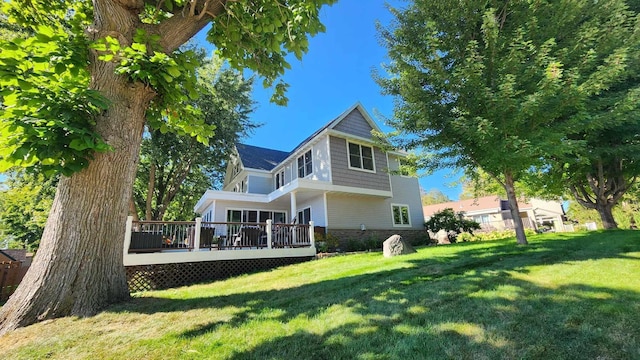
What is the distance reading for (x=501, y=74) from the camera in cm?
682

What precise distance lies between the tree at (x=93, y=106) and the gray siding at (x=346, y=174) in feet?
29.3

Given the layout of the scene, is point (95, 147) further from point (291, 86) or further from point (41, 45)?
point (291, 86)

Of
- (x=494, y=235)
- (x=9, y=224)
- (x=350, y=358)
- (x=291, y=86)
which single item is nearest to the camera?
(x=350, y=358)

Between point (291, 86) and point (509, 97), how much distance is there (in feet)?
16.1

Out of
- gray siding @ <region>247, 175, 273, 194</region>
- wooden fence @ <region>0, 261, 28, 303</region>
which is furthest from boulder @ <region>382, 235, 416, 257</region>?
wooden fence @ <region>0, 261, 28, 303</region>

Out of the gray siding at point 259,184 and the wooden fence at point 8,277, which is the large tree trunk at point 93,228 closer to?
the wooden fence at point 8,277

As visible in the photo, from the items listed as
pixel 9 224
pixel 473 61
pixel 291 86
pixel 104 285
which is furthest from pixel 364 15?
pixel 9 224

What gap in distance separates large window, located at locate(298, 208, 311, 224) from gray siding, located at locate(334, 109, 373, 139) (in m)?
4.64

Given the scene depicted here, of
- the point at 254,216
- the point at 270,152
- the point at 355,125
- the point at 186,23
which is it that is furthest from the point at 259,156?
the point at 186,23

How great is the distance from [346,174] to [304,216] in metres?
3.35

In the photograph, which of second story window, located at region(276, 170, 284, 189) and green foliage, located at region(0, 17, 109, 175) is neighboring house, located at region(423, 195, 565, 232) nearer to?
second story window, located at region(276, 170, 284, 189)

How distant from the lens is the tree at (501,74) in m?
6.48

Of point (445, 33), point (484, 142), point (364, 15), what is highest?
point (364, 15)

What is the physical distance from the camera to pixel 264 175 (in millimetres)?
17953
